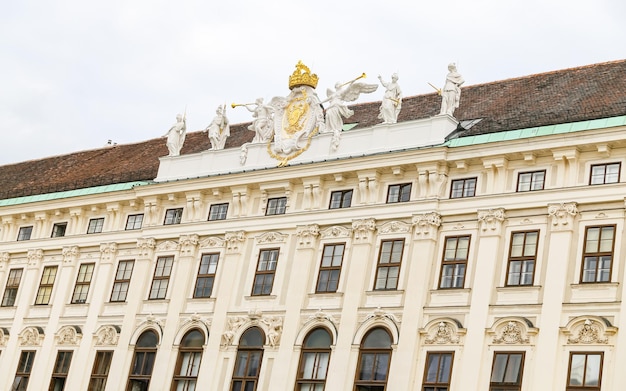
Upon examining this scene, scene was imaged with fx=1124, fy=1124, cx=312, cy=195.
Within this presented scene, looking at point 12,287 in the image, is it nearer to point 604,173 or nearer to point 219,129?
point 219,129

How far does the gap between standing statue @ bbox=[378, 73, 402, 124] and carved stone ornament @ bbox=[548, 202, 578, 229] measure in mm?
7023

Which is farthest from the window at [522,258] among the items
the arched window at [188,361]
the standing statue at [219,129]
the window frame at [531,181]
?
the standing statue at [219,129]

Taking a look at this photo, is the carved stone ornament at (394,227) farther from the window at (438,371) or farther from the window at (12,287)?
the window at (12,287)

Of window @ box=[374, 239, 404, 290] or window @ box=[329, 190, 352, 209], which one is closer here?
window @ box=[374, 239, 404, 290]

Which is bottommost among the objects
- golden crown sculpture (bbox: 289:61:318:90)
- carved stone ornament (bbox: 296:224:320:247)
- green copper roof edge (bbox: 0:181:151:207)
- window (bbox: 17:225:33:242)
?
carved stone ornament (bbox: 296:224:320:247)

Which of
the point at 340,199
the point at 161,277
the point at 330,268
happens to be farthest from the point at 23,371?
the point at 340,199

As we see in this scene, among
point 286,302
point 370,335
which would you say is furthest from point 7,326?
point 370,335

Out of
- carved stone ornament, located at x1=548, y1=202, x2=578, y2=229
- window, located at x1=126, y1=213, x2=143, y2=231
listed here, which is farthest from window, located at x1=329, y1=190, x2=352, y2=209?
window, located at x1=126, y1=213, x2=143, y2=231

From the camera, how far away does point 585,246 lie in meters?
30.8

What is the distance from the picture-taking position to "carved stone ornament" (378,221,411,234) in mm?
34500

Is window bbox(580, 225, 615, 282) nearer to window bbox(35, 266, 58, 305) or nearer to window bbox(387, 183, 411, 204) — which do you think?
→ window bbox(387, 183, 411, 204)

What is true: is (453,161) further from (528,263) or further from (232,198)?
(232,198)

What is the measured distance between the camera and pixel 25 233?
45656 millimetres

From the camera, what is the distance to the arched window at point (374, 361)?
33.1 m
